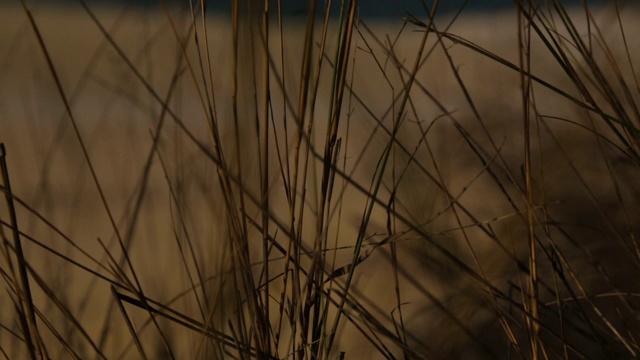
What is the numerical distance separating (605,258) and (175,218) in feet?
2.42

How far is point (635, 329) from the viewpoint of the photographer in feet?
4.06

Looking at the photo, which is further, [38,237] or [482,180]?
[482,180]

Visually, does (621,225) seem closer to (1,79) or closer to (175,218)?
(175,218)

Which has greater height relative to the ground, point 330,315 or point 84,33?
point 84,33

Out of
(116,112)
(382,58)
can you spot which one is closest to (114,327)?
(116,112)

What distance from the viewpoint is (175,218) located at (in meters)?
1.16

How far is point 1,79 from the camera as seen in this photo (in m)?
1.12

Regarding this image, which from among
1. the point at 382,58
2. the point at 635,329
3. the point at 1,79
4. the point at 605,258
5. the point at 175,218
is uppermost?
the point at 1,79

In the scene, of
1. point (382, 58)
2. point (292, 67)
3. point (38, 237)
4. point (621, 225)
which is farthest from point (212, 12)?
point (621, 225)

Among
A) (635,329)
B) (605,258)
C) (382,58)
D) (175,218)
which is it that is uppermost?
(382,58)

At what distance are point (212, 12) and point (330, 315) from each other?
0.56 m

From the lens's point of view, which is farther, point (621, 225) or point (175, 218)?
point (621, 225)

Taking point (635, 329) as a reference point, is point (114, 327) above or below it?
above

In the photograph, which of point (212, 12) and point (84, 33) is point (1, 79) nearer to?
point (84, 33)
